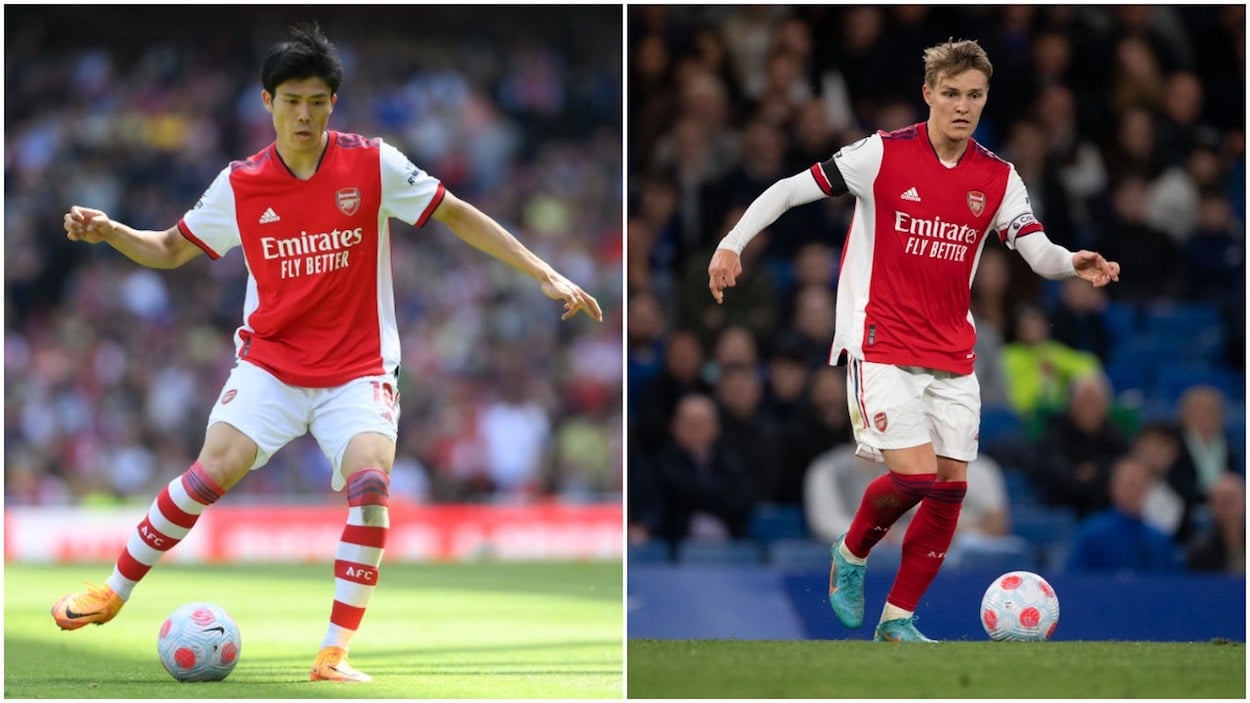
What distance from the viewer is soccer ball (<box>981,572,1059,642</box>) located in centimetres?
652

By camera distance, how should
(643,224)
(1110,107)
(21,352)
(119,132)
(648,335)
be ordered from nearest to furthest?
1. (648,335)
2. (643,224)
3. (1110,107)
4. (21,352)
5. (119,132)

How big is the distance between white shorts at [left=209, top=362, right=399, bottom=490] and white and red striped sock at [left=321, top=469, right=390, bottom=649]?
0.19 metres

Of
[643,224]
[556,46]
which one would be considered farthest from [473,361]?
[643,224]

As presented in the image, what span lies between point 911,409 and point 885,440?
14cm

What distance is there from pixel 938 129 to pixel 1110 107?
290 inches

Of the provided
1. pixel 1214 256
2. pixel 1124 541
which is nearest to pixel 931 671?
pixel 1124 541

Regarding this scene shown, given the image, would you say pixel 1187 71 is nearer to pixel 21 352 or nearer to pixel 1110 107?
Answer: pixel 1110 107

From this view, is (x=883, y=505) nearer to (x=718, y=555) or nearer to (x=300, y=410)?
(x=300, y=410)

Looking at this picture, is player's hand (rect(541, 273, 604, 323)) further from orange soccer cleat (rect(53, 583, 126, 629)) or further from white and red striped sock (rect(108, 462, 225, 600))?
orange soccer cleat (rect(53, 583, 126, 629))

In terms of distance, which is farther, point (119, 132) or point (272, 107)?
point (119, 132)

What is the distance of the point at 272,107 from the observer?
6.06 m

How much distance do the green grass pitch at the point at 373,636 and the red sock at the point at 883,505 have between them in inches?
39.1

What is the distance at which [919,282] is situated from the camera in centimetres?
624

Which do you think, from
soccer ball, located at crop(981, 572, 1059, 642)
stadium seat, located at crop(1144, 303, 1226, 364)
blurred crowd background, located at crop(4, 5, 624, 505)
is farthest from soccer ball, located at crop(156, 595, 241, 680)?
blurred crowd background, located at crop(4, 5, 624, 505)
